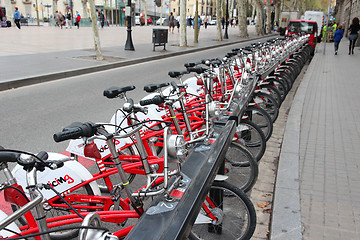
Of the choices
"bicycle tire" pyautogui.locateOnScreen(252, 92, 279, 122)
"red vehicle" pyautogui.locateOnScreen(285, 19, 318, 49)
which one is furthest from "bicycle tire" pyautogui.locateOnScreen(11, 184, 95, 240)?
"red vehicle" pyautogui.locateOnScreen(285, 19, 318, 49)

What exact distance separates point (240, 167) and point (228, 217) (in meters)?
0.84

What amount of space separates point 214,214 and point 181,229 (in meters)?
1.19

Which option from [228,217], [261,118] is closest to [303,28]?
[261,118]

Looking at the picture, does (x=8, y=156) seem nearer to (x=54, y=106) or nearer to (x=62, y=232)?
(x=62, y=232)

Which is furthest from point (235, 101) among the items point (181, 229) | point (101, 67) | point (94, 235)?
point (101, 67)

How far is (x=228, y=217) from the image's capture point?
302 cm

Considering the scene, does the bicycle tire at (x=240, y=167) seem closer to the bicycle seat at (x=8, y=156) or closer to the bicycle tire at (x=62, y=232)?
the bicycle tire at (x=62, y=232)

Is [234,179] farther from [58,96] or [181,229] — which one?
[58,96]

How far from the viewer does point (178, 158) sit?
2.28m

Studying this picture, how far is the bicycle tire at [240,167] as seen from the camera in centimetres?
365

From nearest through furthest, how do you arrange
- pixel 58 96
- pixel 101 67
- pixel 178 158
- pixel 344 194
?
pixel 178 158
pixel 344 194
pixel 58 96
pixel 101 67

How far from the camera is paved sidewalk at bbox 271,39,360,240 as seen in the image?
3105 millimetres

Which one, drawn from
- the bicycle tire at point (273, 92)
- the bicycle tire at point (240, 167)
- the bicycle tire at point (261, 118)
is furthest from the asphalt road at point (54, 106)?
the bicycle tire at point (273, 92)

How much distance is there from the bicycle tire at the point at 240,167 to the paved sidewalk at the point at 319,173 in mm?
322
